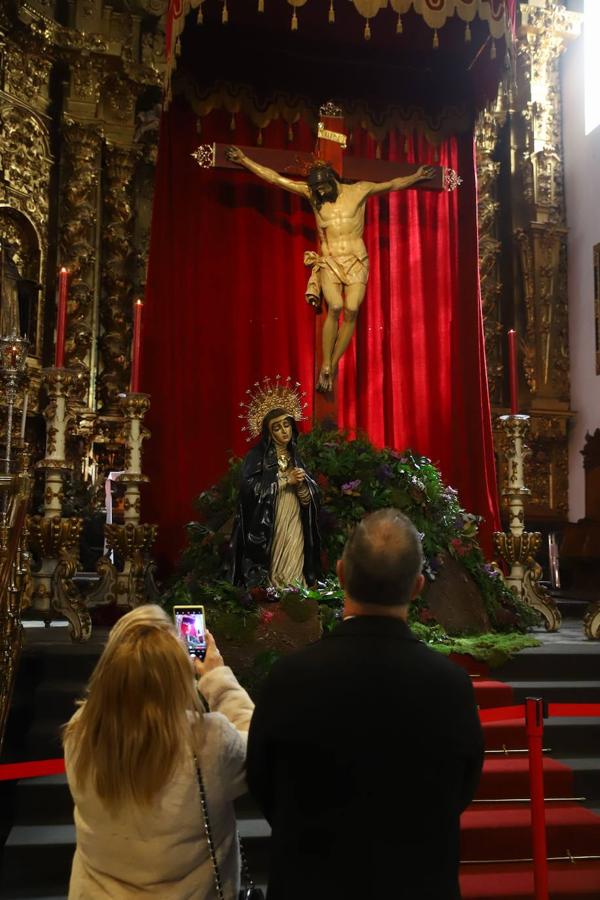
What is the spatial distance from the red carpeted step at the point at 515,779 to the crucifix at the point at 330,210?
13.2 ft

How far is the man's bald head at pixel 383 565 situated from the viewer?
1848 mm

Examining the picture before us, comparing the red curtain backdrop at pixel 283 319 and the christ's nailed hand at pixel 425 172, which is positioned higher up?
the christ's nailed hand at pixel 425 172

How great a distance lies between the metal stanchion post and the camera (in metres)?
3.10

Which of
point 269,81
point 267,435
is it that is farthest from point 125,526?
point 269,81

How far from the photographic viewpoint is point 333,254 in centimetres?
762

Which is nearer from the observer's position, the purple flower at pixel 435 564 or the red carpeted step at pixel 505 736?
the red carpeted step at pixel 505 736

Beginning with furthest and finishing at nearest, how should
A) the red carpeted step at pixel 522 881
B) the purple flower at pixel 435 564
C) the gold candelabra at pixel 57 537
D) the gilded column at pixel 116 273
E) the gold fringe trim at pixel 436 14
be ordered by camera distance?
the gilded column at pixel 116 273
the gold fringe trim at pixel 436 14
the purple flower at pixel 435 564
the gold candelabra at pixel 57 537
the red carpeted step at pixel 522 881

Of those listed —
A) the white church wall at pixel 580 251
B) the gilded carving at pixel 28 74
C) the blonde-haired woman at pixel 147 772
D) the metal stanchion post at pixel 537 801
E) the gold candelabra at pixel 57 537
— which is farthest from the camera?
the white church wall at pixel 580 251

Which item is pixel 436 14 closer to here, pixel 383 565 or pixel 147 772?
pixel 383 565

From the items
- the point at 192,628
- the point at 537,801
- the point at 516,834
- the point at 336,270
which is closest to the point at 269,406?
the point at 336,270

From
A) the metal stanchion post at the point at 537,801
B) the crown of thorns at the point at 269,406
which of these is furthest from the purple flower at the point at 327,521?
the metal stanchion post at the point at 537,801

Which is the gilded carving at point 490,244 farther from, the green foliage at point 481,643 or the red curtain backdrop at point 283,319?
the green foliage at point 481,643

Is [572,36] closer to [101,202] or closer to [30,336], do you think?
[101,202]

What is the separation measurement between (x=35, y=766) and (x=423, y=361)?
6.59 m
